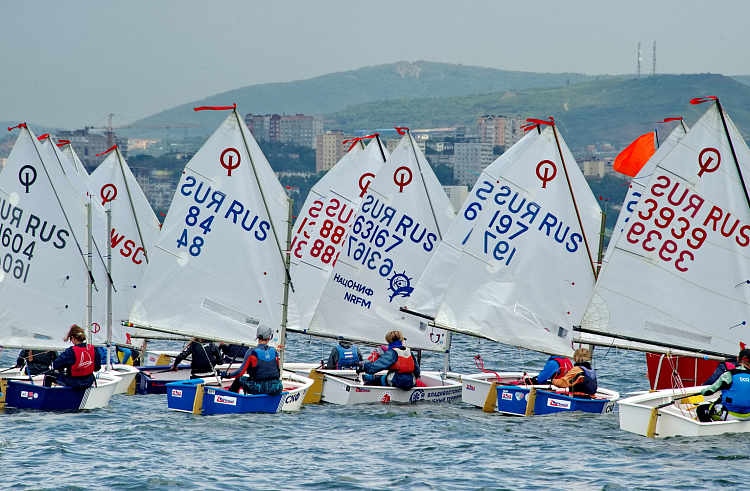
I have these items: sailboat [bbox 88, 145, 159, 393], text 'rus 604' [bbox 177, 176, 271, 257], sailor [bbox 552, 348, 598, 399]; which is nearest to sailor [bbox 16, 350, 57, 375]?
text 'rus 604' [bbox 177, 176, 271, 257]

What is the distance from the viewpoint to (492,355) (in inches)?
1512

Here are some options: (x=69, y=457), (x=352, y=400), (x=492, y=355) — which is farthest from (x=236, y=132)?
(x=492, y=355)

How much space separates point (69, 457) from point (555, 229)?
10215 mm

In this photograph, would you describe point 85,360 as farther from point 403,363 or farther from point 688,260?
point 688,260

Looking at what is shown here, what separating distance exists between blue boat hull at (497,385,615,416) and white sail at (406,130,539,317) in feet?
12.5

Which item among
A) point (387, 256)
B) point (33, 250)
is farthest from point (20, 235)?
point (387, 256)

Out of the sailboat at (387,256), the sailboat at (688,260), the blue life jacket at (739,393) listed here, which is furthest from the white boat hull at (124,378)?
the blue life jacket at (739,393)

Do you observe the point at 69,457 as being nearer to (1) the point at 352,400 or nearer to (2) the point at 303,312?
(1) the point at 352,400

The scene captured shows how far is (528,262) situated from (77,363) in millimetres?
8723

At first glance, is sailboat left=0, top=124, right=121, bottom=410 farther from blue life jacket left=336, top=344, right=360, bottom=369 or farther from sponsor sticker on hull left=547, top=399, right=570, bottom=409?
sponsor sticker on hull left=547, top=399, right=570, bottom=409

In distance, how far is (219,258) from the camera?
19.2m

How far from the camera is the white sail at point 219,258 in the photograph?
1906 centimetres

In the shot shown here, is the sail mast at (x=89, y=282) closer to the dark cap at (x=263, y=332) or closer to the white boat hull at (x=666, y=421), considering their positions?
the dark cap at (x=263, y=332)

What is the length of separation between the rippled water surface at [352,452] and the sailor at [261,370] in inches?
19.3
